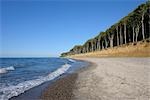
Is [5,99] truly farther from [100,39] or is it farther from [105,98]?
[100,39]

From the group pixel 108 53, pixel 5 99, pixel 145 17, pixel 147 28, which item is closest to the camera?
pixel 5 99

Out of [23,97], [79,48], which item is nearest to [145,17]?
[23,97]

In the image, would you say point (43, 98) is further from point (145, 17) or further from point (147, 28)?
point (147, 28)

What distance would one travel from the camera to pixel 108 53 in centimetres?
8169

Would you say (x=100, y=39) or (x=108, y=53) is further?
(x=100, y=39)

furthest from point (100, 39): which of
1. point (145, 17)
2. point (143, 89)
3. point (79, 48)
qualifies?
point (143, 89)

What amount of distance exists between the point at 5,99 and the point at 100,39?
112279mm

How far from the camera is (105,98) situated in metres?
11.9

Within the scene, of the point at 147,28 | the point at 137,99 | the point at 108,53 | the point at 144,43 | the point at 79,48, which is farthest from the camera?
the point at 79,48

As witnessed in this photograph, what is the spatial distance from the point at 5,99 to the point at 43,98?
1959 mm

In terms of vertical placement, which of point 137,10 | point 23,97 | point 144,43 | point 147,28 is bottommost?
point 23,97

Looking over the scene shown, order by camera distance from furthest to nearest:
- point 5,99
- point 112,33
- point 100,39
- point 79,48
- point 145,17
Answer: point 79,48
point 100,39
point 112,33
point 145,17
point 5,99

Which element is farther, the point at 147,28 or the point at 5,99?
the point at 147,28

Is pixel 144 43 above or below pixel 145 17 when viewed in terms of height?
below
